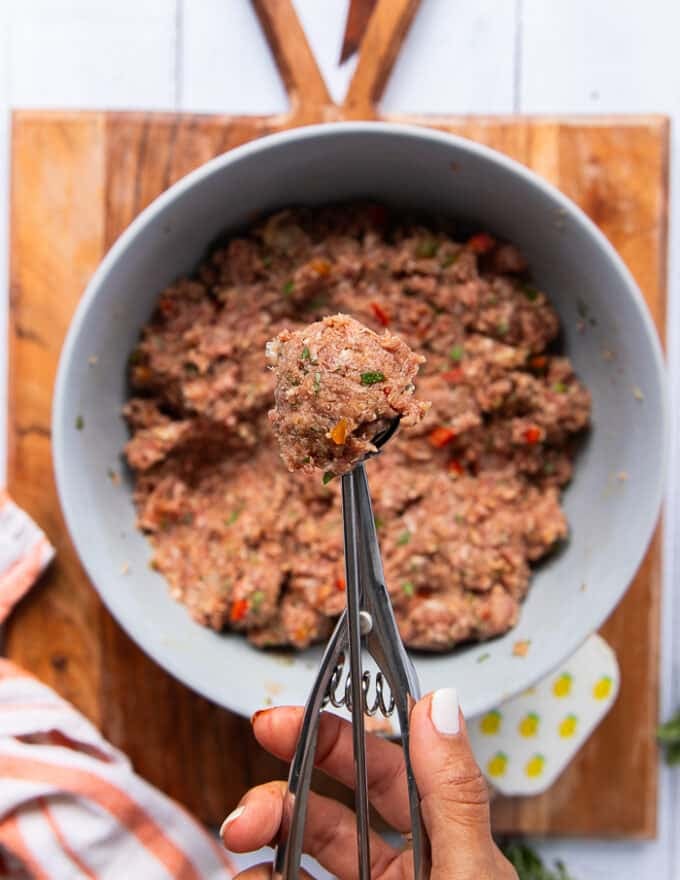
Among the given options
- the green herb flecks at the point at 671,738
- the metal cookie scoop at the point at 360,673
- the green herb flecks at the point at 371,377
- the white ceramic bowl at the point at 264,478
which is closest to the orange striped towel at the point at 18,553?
the white ceramic bowl at the point at 264,478

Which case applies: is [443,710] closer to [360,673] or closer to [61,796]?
[360,673]

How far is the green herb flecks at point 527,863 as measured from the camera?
1819mm

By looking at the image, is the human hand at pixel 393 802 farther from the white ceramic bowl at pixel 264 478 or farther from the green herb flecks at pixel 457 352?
the green herb flecks at pixel 457 352

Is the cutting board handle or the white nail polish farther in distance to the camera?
the cutting board handle

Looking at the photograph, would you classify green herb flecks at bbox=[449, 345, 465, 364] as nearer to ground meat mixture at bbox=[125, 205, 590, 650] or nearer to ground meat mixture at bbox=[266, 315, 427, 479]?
ground meat mixture at bbox=[125, 205, 590, 650]

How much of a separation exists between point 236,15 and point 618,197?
835mm

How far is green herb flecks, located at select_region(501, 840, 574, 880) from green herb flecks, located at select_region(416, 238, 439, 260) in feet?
3.79

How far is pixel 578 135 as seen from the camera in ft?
5.89

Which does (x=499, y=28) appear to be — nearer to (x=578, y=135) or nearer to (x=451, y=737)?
(x=578, y=135)

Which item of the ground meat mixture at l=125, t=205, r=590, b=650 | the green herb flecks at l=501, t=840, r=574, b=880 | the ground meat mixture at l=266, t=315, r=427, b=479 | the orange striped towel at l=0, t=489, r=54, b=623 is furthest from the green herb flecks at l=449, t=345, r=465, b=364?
the green herb flecks at l=501, t=840, r=574, b=880

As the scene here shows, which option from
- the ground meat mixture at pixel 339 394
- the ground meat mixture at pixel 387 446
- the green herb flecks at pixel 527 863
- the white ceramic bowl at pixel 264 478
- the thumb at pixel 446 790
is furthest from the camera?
the green herb flecks at pixel 527 863

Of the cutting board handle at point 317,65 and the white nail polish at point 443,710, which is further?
the cutting board handle at point 317,65

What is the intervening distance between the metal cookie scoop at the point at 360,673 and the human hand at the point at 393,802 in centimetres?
3

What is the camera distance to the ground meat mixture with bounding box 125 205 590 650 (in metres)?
1.68
